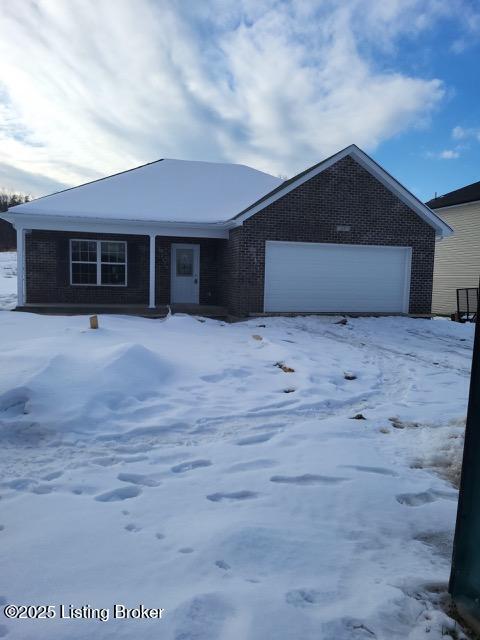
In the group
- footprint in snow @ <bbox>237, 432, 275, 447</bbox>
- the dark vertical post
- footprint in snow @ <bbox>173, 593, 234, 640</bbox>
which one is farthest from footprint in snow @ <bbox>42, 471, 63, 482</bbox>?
the dark vertical post

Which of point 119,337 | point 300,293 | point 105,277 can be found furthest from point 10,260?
point 119,337

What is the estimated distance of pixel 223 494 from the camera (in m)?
3.64

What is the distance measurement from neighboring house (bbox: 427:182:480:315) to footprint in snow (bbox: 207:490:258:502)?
20170mm

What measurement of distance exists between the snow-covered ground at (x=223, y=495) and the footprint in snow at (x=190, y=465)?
2 centimetres

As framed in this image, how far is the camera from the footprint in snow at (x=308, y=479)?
391cm

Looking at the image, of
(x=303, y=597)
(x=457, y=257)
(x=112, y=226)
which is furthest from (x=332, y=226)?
(x=303, y=597)

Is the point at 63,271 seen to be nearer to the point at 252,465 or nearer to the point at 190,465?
the point at 190,465

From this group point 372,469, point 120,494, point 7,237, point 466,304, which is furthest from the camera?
point 7,237

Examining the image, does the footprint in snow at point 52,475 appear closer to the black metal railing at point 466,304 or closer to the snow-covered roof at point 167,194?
the snow-covered roof at point 167,194

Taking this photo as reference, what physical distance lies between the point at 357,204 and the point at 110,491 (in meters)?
13.7

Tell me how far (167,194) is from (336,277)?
688 cm

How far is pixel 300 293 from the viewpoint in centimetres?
1544

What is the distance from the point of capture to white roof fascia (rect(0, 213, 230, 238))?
1472 cm

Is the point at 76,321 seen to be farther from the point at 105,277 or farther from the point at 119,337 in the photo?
the point at 105,277
